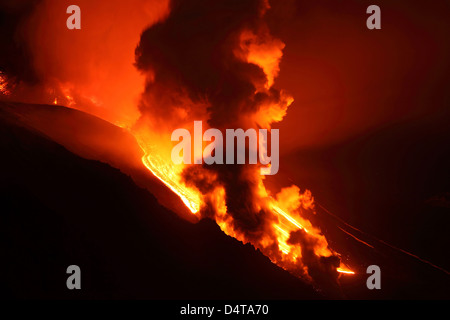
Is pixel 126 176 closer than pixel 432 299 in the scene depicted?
Yes

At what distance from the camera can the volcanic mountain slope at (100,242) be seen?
14.2 metres

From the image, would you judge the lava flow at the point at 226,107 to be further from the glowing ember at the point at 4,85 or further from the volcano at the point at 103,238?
the glowing ember at the point at 4,85

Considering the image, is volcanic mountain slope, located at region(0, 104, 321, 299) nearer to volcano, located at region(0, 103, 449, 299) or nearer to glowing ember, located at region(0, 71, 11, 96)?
volcano, located at region(0, 103, 449, 299)

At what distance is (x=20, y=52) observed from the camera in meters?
29.0

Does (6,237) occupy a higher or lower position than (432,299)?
higher

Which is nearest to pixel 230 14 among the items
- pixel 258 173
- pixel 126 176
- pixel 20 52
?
pixel 258 173

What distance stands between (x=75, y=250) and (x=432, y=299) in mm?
20832

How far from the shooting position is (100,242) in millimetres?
15648

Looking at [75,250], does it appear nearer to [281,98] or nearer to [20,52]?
[281,98]

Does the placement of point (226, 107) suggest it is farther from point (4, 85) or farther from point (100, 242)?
point (4, 85)

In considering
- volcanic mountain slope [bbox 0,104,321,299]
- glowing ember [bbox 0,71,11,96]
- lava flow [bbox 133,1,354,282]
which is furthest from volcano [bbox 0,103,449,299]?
glowing ember [bbox 0,71,11,96]

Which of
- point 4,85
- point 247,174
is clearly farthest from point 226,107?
point 4,85

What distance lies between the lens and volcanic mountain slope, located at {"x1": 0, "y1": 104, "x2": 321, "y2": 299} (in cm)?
1416

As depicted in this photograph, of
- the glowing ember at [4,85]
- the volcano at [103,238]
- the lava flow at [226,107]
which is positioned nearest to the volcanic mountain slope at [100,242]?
the volcano at [103,238]
